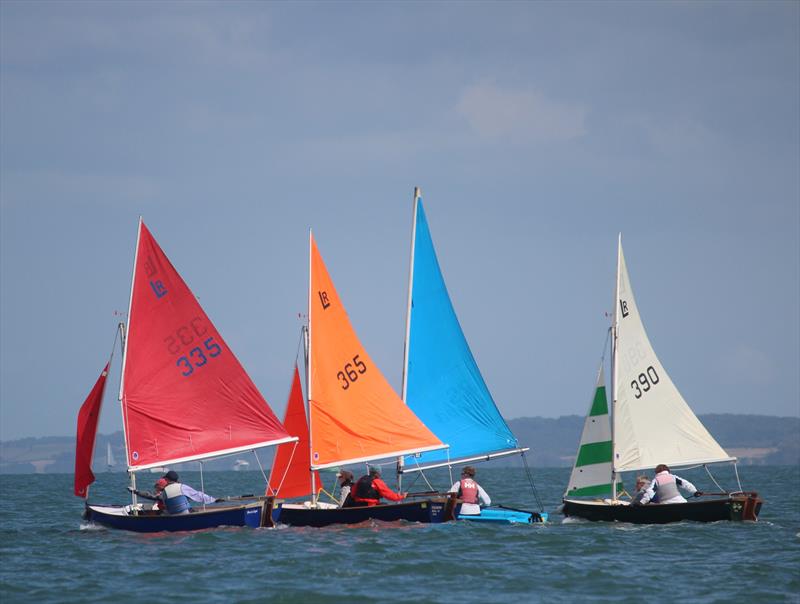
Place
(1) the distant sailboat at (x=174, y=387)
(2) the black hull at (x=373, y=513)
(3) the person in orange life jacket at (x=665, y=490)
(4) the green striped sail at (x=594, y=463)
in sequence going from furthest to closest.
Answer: (4) the green striped sail at (x=594, y=463)
(3) the person in orange life jacket at (x=665, y=490)
(1) the distant sailboat at (x=174, y=387)
(2) the black hull at (x=373, y=513)

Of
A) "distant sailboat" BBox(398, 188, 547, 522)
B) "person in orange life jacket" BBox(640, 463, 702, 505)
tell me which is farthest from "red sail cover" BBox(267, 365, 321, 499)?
"person in orange life jacket" BBox(640, 463, 702, 505)

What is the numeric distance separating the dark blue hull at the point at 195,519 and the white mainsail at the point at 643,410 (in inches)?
397

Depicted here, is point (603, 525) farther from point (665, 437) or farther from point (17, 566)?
point (17, 566)

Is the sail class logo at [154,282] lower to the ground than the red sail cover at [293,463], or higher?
higher

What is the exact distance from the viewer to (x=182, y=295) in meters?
28.8

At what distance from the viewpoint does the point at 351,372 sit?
96.9 ft

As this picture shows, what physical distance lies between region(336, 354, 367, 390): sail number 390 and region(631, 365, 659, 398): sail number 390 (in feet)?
25.6

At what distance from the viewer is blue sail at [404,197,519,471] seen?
1243 inches

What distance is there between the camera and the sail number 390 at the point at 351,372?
29.4 meters

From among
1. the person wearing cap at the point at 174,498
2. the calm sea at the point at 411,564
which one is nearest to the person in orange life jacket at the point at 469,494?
the calm sea at the point at 411,564

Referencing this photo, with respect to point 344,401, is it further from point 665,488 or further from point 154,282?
point 665,488

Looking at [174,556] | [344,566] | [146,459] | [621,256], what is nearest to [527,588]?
[344,566]

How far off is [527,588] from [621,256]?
13834 millimetres

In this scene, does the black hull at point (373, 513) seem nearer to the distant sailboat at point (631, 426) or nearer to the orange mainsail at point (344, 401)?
the orange mainsail at point (344, 401)
